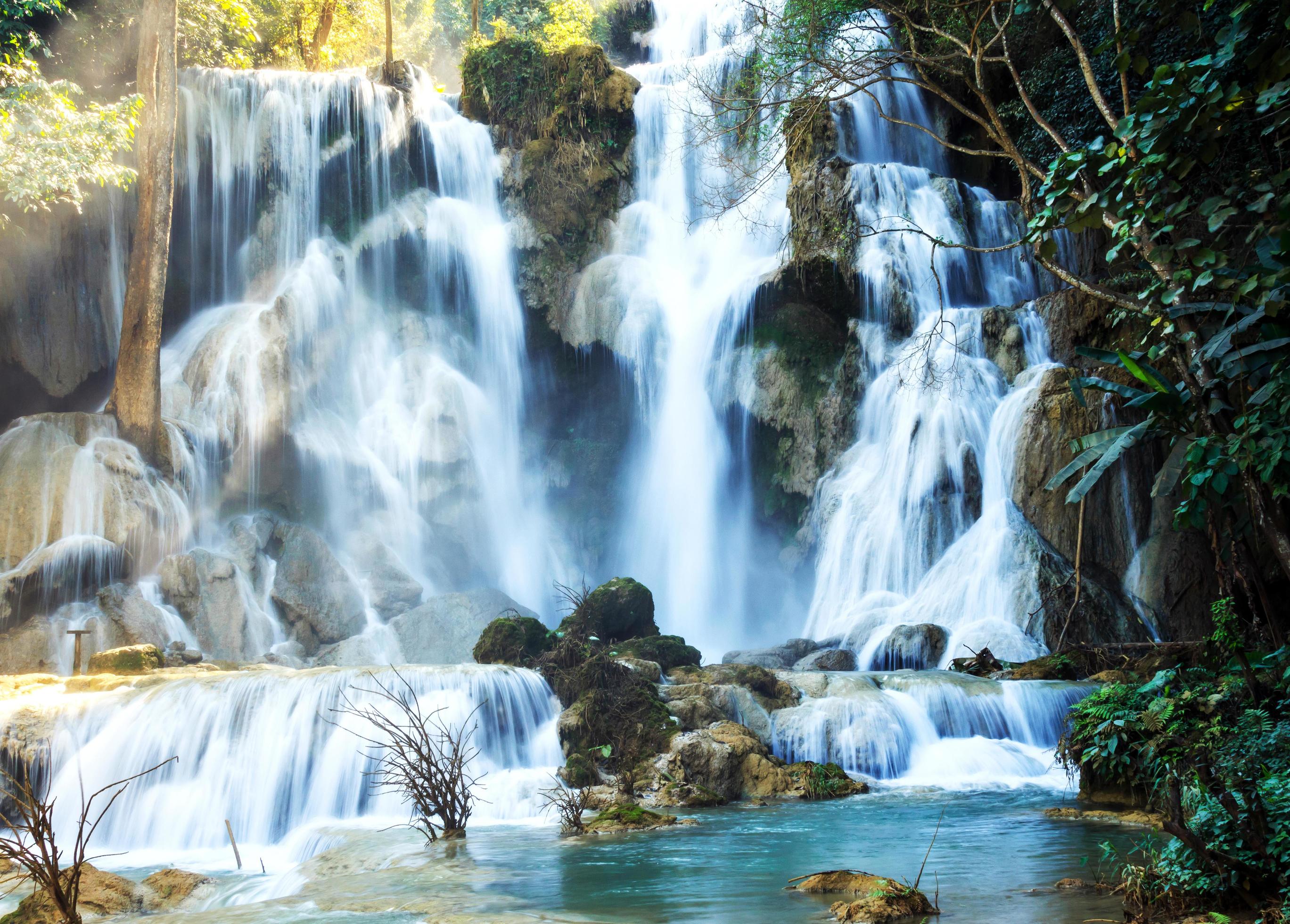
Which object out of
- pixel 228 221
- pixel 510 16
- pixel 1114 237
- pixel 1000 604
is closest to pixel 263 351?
pixel 228 221

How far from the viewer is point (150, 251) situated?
57.6ft

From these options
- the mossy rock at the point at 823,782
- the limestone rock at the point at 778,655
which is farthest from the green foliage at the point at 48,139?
the mossy rock at the point at 823,782

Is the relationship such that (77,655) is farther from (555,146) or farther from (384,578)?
(555,146)

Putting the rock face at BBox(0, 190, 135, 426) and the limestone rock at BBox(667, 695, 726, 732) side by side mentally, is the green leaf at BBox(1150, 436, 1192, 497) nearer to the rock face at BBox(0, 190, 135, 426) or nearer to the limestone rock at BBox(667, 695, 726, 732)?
the limestone rock at BBox(667, 695, 726, 732)

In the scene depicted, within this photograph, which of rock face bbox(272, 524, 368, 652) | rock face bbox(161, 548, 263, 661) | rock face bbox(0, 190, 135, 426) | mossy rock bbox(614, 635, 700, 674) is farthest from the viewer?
rock face bbox(0, 190, 135, 426)

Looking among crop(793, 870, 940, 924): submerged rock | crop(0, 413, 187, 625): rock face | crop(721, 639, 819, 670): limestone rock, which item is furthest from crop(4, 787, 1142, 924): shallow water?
crop(0, 413, 187, 625): rock face

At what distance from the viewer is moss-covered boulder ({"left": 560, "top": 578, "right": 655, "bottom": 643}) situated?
13258 millimetres

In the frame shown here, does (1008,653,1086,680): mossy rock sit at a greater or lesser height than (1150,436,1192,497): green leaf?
lesser

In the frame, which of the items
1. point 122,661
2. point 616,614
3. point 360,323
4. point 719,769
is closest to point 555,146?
point 360,323

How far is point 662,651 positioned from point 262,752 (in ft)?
17.2

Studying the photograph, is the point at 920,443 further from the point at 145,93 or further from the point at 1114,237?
the point at 145,93

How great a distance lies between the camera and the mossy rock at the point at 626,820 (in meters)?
→ 7.97

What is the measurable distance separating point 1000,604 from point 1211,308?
979 centimetres

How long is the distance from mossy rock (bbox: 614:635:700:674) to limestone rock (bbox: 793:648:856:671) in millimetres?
1774
